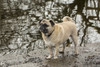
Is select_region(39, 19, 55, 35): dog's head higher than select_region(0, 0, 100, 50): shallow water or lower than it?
higher

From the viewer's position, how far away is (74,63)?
862 cm

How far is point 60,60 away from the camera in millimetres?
9008

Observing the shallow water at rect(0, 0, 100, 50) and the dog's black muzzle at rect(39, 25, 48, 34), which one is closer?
the dog's black muzzle at rect(39, 25, 48, 34)

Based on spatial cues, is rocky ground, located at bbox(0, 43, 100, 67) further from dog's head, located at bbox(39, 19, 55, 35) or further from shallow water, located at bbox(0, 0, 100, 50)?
shallow water, located at bbox(0, 0, 100, 50)

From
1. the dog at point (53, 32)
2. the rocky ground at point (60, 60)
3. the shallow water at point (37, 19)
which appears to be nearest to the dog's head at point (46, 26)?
the dog at point (53, 32)


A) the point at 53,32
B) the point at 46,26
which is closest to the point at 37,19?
the point at 53,32

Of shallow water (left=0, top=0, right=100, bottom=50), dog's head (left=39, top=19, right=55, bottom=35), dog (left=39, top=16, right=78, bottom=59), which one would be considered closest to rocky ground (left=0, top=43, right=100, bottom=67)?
dog (left=39, top=16, right=78, bottom=59)

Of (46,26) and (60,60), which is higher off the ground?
(46,26)

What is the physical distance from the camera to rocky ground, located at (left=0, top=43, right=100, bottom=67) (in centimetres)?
856

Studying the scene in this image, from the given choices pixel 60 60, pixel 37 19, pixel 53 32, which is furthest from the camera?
pixel 37 19

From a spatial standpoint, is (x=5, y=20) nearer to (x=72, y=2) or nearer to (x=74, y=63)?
(x=72, y=2)

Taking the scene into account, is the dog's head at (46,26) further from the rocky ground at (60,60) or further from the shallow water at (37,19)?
the shallow water at (37,19)

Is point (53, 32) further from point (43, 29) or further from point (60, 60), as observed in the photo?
point (60, 60)

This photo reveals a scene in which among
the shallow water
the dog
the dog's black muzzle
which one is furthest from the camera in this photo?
the shallow water
